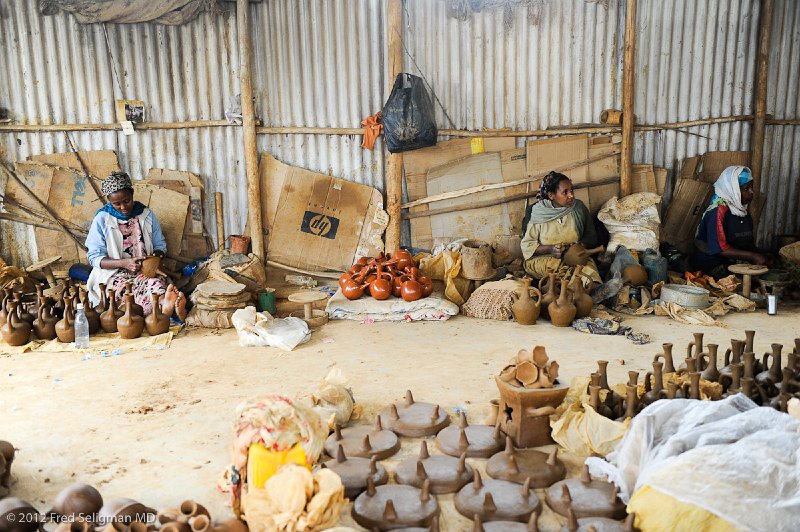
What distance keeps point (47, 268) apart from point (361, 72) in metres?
4.25

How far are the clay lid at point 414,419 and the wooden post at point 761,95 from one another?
6083 mm

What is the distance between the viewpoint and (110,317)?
6.00m

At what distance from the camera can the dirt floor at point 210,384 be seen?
3416 millimetres

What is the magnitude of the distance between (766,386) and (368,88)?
17.4 feet

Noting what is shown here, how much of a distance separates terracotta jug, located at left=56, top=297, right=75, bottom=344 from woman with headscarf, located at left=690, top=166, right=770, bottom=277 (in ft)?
22.4

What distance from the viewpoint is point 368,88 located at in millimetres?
7434

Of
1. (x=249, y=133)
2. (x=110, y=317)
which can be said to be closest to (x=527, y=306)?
(x=249, y=133)

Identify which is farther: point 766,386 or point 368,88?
point 368,88

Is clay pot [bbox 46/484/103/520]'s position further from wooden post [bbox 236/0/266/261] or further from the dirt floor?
wooden post [bbox 236/0/266/261]

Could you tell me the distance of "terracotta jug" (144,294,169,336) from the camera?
5996mm

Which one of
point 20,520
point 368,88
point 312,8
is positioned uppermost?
point 312,8

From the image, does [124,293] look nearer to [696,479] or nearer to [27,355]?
[27,355]

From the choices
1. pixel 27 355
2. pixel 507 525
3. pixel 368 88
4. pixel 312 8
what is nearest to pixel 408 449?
pixel 507 525

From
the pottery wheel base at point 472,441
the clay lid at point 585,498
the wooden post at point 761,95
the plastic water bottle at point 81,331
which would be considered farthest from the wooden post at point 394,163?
the clay lid at point 585,498
